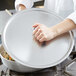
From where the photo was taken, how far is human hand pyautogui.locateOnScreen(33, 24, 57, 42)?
59cm

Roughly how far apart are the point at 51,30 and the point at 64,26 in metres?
0.05

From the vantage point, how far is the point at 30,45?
23.3 inches

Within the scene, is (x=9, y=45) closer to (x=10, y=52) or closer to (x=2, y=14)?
(x=10, y=52)

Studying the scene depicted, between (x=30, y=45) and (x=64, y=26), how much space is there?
140 mm

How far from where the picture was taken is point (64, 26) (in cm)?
61

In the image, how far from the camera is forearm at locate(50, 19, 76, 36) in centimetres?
61

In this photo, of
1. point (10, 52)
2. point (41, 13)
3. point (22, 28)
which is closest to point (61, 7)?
point (41, 13)

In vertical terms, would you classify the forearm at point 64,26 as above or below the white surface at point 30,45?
above

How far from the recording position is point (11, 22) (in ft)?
2.11

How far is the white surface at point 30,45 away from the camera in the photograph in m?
0.56

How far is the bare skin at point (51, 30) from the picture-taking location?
60 cm

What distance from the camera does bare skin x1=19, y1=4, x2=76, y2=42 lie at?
0.60 m

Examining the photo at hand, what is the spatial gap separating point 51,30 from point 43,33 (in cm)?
3

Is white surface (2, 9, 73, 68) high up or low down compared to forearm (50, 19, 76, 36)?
down
